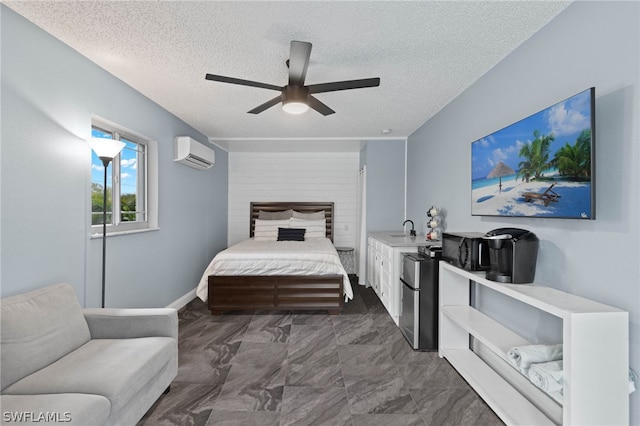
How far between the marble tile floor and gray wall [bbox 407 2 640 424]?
77 centimetres

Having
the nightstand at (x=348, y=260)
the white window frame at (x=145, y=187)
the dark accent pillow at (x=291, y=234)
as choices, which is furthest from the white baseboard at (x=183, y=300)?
the nightstand at (x=348, y=260)

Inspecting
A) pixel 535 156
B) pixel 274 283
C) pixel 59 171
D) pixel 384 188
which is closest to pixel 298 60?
pixel 535 156

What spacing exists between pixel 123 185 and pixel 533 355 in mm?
3679

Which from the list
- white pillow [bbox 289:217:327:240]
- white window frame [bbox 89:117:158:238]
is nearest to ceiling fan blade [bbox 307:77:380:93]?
white window frame [bbox 89:117:158:238]

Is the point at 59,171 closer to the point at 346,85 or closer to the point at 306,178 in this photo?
the point at 346,85

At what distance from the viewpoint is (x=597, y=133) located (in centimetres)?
158

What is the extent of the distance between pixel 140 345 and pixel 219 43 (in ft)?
6.92

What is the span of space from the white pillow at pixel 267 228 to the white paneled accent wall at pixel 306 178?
636 millimetres

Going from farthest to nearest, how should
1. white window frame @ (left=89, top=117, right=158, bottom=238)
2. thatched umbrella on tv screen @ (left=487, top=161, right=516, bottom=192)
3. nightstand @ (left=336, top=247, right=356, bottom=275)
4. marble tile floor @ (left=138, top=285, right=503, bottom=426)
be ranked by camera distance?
nightstand @ (left=336, top=247, right=356, bottom=275), white window frame @ (left=89, top=117, right=158, bottom=238), thatched umbrella on tv screen @ (left=487, top=161, right=516, bottom=192), marble tile floor @ (left=138, top=285, right=503, bottom=426)

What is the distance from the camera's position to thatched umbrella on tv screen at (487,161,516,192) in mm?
2184

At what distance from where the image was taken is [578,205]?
1.60 meters

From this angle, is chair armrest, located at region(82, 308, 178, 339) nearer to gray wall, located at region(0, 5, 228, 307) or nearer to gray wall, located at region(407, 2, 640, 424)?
gray wall, located at region(0, 5, 228, 307)

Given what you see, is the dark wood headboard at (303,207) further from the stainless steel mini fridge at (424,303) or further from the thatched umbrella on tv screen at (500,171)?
the thatched umbrella on tv screen at (500,171)

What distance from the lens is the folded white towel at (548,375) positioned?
1461 mm
